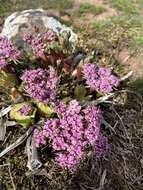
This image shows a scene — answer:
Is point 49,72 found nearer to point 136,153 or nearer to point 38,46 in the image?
point 38,46

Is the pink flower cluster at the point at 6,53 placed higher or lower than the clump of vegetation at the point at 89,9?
higher

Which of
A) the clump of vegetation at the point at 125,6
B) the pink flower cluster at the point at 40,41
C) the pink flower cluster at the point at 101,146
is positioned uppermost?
the pink flower cluster at the point at 40,41

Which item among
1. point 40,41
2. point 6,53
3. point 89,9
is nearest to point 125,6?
point 89,9

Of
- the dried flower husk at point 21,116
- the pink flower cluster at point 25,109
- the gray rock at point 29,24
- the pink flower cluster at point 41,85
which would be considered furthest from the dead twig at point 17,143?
the gray rock at point 29,24

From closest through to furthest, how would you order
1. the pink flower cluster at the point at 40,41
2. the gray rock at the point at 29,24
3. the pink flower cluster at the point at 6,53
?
1. the pink flower cluster at the point at 6,53
2. the pink flower cluster at the point at 40,41
3. the gray rock at the point at 29,24

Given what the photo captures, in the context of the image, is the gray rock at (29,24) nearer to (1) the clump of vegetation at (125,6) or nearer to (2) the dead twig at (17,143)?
(1) the clump of vegetation at (125,6)

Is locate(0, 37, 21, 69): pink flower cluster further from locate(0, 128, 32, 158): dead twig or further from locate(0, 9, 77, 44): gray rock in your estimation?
locate(0, 9, 77, 44): gray rock

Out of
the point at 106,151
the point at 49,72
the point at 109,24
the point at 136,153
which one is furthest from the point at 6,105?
the point at 109,24

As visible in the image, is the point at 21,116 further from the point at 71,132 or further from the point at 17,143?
the point at 71,132
